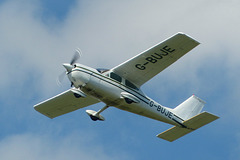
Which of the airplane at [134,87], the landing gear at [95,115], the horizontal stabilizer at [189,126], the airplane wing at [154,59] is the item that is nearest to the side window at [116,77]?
the airplane at [134,87]

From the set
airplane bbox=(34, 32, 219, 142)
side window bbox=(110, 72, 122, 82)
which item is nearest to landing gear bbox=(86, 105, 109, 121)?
airplane bbox=(34, 32, 219, 142)

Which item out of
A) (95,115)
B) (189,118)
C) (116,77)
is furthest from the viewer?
(189,118)

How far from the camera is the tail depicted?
26.9 m

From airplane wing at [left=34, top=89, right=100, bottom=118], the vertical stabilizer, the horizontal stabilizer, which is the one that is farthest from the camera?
the vertical stabilizer

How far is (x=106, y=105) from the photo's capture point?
26.7m

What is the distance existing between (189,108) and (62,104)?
678 cm

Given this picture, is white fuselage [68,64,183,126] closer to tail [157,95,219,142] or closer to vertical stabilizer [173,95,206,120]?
tail [157,95,219,142]

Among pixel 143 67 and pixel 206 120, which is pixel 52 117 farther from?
pixel 206 120

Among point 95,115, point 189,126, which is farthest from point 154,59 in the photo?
point 189,126

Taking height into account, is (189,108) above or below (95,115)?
above

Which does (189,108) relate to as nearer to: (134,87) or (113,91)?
(134,87)

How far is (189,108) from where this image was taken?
2995 centimetres

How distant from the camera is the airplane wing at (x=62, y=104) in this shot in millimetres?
28578

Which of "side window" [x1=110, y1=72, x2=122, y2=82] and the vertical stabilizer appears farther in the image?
the vertical stabilizer
